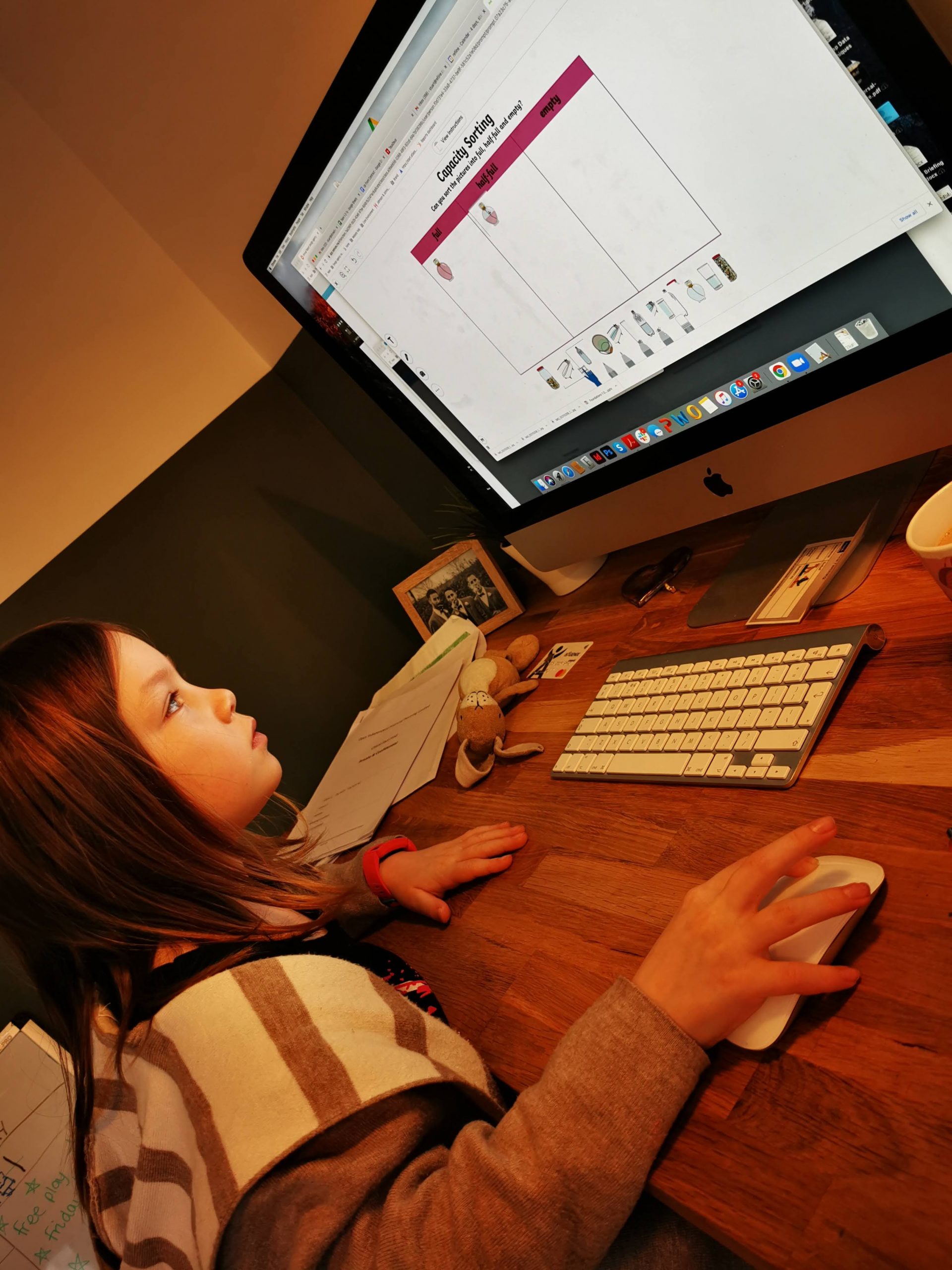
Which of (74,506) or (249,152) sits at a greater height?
(249,152)

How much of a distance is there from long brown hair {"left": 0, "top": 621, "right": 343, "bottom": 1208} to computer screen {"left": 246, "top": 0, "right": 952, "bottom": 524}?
0.50 metres

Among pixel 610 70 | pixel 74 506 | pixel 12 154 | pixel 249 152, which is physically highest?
pixel 12 154

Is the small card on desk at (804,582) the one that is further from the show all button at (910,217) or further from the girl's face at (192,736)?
the girl's face at (192,736)

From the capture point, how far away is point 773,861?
43 centimetres

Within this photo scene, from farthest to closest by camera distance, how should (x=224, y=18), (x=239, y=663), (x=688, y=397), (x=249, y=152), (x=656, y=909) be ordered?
(x=239, y=663) → (x=249, y=152) → (x=224, y=18) → (x=688, y=397) → (x=656, y=909)

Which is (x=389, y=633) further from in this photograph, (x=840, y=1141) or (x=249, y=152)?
(x=840, y=1141)

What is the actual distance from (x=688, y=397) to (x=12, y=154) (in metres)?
1.26

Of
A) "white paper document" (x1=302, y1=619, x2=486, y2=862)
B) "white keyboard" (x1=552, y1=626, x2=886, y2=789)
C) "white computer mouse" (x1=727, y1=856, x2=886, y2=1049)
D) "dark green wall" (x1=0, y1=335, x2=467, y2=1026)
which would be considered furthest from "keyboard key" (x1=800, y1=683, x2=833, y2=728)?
"dark green wall" (x1=0, y1=335, x2=467, y2=1026)

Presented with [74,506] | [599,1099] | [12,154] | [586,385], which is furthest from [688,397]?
[12,154]

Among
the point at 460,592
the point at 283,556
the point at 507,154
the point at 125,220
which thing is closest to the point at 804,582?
the point at 507,154

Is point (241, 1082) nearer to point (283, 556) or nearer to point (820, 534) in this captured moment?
point (820, 534)

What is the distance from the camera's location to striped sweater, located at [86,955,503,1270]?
476 mm

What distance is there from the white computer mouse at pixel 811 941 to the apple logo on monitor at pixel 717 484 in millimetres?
427

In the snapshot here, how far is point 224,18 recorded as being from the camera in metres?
1.16
